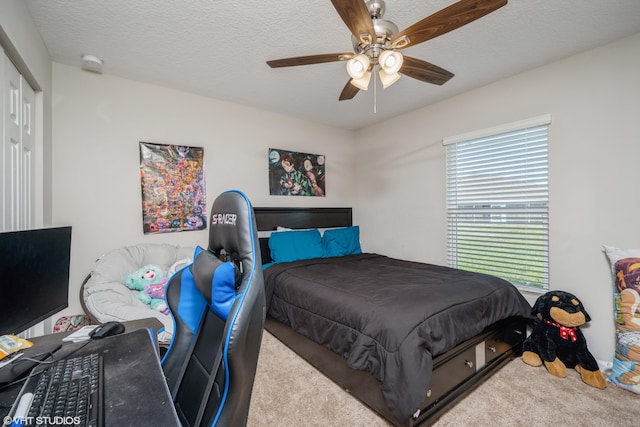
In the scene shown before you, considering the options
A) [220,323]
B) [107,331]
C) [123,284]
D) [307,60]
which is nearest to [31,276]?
[107,331]

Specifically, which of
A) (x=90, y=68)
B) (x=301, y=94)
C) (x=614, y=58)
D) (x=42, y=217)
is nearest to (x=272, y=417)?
(x=42, y=217)

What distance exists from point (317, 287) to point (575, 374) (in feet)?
6.66

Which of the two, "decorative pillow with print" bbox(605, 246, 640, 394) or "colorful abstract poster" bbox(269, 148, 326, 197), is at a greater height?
"colorful abstract poster" bbox(269, 148, 326, 197)

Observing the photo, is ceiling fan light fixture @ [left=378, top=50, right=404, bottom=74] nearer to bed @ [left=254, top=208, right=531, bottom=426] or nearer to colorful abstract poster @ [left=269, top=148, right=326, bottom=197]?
bed @ [left=254, top=208, right=531, bottom=426]

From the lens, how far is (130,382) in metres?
0.74

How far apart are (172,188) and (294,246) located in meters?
1.41

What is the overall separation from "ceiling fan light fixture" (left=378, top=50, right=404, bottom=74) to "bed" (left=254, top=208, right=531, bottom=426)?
1365 millimetres

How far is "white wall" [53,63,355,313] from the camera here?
2258 mm

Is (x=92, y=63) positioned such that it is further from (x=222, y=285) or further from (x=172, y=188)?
(x=222, y=285)

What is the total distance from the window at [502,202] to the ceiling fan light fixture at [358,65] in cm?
→ 184

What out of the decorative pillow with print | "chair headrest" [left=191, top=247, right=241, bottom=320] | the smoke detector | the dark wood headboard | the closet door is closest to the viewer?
"chair headrest" [left=191, top=247, right=241, bottom=320]

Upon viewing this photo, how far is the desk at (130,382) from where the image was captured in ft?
1.98

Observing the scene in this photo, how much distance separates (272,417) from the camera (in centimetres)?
A: 162

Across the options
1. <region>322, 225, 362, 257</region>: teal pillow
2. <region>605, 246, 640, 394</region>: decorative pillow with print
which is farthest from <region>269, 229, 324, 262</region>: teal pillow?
<region>605, 246, 640, 394</region>: decorative pillow with print
